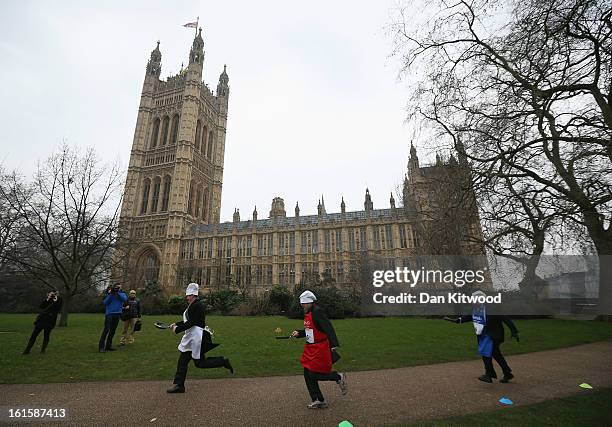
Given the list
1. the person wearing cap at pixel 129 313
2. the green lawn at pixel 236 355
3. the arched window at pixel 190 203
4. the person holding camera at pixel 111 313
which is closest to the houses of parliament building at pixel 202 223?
the arched window at pixel 190 203

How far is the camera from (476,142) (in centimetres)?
760

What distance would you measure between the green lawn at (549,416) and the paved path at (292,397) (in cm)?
30

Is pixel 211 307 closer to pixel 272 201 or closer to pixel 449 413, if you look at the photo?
pixel 449 413

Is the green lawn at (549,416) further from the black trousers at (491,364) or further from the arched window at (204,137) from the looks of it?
the arched window at (204,137)

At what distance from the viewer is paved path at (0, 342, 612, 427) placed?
396 centimetres

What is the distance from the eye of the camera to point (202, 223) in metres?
59.3

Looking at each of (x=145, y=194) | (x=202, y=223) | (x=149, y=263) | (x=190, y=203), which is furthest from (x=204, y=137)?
(x=149, y=263)

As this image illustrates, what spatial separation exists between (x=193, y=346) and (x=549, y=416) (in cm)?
511

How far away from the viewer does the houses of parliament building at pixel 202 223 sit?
45406 millimetres

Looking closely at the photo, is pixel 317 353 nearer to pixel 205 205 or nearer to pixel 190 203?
pixel 190 203

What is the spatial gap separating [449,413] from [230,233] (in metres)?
49.7

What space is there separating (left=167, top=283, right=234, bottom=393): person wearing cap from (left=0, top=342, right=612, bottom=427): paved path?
31 centimetres

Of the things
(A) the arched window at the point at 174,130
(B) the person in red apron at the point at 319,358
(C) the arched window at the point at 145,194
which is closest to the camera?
(B) the person in red apron at the point at 319,358

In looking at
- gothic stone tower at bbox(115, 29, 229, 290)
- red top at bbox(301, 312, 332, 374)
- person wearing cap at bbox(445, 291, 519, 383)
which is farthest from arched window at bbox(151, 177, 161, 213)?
person wearing cap at bbox(445, 291, 519, 383)
